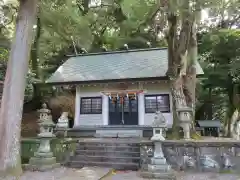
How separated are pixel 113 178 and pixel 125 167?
115 cm

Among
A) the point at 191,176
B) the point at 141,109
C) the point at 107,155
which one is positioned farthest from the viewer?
the point at 141,109

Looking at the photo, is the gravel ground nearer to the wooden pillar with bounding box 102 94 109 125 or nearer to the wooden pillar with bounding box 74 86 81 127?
the wooden pillar with bounding box 102 94 109 125

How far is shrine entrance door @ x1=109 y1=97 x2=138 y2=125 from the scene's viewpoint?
12062mm

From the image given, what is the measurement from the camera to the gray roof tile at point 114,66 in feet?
39.0

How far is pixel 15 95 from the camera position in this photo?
21.1ft

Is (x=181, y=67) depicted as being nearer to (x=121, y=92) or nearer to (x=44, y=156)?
(x=121, y=92)

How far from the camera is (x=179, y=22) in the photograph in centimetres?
910

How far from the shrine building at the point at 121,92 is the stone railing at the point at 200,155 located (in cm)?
392

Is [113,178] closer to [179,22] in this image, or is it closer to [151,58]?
[179,22]

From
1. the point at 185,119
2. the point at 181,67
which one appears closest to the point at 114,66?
the point at 181,67

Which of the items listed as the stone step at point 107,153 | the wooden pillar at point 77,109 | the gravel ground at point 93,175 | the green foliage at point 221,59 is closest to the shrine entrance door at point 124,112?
the wooden pillar at point 77,109

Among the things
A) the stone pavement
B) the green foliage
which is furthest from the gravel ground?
the green foliage

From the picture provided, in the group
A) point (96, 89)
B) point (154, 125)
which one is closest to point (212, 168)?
point (154, 125)

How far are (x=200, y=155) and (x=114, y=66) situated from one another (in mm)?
7782
